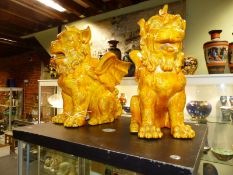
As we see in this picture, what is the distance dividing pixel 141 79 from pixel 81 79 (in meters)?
0.30

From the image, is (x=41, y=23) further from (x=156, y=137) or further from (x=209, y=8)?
(x=156, y=137)

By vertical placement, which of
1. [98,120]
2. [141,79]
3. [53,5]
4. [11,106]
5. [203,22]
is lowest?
[11,106]

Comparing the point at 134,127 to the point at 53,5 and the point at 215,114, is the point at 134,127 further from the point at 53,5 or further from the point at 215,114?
the point at 53,5

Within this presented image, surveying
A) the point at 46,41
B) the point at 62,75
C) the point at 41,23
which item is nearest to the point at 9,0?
the point at 41,23

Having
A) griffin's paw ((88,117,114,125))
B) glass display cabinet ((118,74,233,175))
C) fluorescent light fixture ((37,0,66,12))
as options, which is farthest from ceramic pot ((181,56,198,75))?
fluorescent light fixture ((37,0,66,12))

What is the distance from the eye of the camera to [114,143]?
64cm

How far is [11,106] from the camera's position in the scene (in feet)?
15.6

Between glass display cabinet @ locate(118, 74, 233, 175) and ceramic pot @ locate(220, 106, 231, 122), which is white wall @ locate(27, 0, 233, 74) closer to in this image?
glass display cabinet @ locate(118, 74, 233, 175)

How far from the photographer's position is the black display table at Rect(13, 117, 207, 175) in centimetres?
48

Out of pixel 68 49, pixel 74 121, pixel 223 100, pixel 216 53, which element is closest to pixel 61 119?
pixel 74 121

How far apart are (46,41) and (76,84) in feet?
9.85

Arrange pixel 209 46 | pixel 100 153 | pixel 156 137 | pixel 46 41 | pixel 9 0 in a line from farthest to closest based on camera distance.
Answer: pixel 46 41 → pixel 9 0 → pixel 209 46 → pixel 156 137 → pixel 100 153

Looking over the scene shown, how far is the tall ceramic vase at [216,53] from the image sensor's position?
61.4 inches

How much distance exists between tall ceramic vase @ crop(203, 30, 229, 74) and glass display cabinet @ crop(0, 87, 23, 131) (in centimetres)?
450
